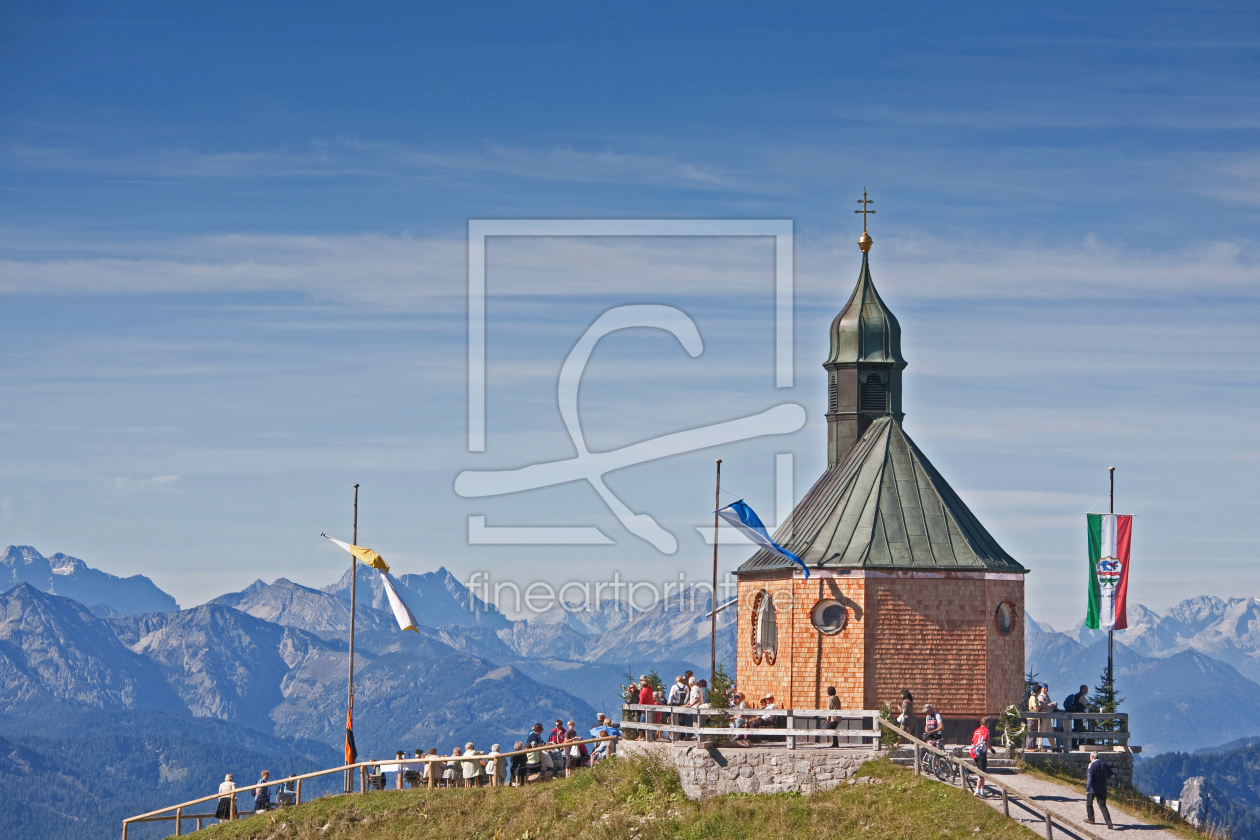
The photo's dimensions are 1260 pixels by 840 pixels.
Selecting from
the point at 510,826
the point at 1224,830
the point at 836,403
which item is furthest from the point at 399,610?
the point at 1224,830

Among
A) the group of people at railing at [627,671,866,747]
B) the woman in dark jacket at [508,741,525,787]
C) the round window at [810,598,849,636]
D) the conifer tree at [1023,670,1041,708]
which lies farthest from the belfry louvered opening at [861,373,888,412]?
the woman in dark jacket at [508,741,525,787]

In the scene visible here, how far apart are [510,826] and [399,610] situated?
28.7ft

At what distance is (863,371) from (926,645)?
1091cm

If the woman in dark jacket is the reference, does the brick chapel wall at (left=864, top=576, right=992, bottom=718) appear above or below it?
above

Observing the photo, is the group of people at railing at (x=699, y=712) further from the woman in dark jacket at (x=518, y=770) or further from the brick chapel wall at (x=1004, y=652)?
the brick chapel wall at (x=1004, y=652)

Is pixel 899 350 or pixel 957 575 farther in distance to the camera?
pixel 899 350

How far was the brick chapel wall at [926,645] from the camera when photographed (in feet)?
151

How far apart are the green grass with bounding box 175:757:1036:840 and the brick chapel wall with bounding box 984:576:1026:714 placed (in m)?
8.64

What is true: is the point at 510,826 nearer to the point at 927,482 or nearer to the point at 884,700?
the point at 884,700

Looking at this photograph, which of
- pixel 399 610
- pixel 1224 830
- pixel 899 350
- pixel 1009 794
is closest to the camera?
pixel 1009 794

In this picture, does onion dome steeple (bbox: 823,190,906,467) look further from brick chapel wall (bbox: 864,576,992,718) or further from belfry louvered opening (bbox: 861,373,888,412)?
brick chapel wall (bbox: 864,576,992,718)

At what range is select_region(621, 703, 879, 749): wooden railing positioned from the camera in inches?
1578

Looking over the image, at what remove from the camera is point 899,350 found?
53.6 metres

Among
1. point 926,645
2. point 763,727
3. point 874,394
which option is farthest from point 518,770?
point 874,394
